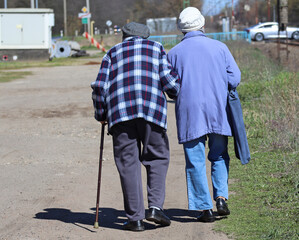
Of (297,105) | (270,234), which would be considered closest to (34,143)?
(297,105)

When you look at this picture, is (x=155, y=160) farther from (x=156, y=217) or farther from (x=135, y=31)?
(x=135, y=31)

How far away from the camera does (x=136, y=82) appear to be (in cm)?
481

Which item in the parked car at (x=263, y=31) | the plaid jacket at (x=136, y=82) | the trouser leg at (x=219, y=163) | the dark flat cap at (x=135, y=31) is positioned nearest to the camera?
the plaid jacket at (x=136, y=82)

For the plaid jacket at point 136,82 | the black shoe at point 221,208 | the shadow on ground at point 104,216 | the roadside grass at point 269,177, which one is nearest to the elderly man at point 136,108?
the plaid jacket at point 136,82

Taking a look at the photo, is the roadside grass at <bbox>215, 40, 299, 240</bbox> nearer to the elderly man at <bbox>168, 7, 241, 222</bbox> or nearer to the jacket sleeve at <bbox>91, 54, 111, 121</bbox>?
the elderly man at <bbox>168, 7, 241, 222</bbox>

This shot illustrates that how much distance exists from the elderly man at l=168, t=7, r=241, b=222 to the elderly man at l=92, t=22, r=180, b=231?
17 cm

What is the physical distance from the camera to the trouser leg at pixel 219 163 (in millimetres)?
5188

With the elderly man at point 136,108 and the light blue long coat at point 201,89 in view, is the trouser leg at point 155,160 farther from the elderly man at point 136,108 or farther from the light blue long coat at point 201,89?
the light blue long coat at point 201,89

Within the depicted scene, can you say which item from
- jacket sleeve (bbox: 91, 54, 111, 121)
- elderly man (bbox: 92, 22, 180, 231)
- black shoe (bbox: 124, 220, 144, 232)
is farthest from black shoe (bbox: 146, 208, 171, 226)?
jacket sleeve (bbox: 91, 54, 111, 121)

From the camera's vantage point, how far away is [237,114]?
5.13 m

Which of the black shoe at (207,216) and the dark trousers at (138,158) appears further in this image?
the black shoe at (207,216)

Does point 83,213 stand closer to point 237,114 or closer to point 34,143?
point 237,114

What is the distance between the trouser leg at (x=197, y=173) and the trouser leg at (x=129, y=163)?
0.43 m

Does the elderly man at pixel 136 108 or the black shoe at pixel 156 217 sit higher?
the elderly man at pixel 136 108
